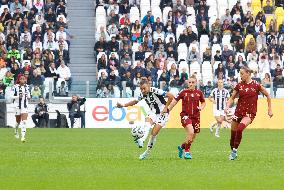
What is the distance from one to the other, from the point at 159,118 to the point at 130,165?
2598 millimetres

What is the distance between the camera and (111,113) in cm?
4634

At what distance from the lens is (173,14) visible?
51.9 metres

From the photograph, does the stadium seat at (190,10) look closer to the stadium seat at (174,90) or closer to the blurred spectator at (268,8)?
the blurred spectator at (268,8)

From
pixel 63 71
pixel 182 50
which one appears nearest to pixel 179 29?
pixel 182 50

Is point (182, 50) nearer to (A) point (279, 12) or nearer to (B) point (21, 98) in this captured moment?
(A) point (279, 12)

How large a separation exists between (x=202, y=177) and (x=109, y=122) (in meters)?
27.2

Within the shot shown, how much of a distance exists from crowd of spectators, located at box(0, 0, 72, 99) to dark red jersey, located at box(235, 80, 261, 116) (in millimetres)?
22197

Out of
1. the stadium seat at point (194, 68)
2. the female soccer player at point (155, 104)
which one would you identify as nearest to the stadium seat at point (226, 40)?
the stadium seat at point (194, 68)

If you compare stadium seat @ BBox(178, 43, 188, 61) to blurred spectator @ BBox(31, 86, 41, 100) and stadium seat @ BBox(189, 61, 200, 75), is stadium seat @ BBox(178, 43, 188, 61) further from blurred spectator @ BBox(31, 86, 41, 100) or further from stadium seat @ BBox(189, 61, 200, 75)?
blurred spectator @ BBox(31, 86, 41, 100)

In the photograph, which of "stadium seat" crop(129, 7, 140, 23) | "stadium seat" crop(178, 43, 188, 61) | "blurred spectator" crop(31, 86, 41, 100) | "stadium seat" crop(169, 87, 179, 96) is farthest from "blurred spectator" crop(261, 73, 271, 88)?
A: "blurred spectator" crop(31, 86, 41, 100)

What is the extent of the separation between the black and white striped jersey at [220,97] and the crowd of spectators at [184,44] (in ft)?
19.7

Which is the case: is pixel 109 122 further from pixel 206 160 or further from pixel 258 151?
pixel 206 160

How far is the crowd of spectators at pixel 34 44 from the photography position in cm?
4631

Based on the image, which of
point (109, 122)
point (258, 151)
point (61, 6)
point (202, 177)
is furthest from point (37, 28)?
point (202, 177)
